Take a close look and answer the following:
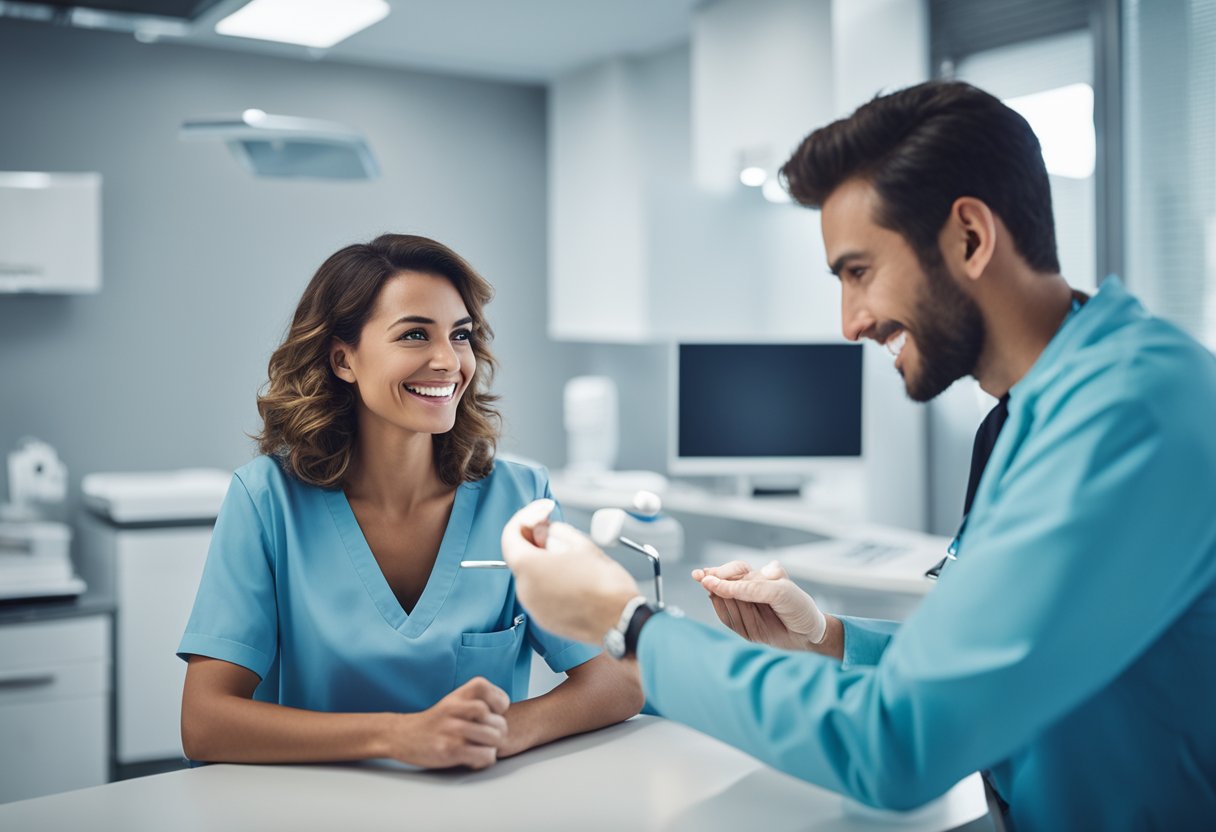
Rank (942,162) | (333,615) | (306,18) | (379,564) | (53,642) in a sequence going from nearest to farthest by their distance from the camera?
1. (942,162)
2. (333,615)
3. (379,564)
4. (306,18)
5. (53,642)

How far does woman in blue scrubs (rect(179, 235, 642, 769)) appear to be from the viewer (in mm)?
1329

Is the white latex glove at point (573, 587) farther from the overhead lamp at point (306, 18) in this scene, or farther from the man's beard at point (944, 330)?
the overhead lamp at point (306, 18)

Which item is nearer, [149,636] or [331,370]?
[331,370]

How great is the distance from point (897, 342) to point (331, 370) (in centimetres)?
100

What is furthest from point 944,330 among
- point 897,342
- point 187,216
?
point 187,216

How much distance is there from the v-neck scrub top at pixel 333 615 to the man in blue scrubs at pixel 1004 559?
0.43m

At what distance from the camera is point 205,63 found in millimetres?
4027

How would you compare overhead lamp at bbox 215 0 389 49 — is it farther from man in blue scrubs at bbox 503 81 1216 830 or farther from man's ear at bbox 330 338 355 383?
man in blue scrubs at bbox 503 81 1216 830

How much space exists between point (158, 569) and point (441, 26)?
2.11 meters

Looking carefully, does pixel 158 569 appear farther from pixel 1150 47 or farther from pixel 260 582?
pixel 1150 47

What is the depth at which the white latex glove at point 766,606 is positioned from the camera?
131cm

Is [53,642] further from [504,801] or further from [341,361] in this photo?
[504,801]

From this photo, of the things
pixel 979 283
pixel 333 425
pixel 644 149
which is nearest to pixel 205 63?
pixel 644 149

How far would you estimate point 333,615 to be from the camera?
1533 millimetres
